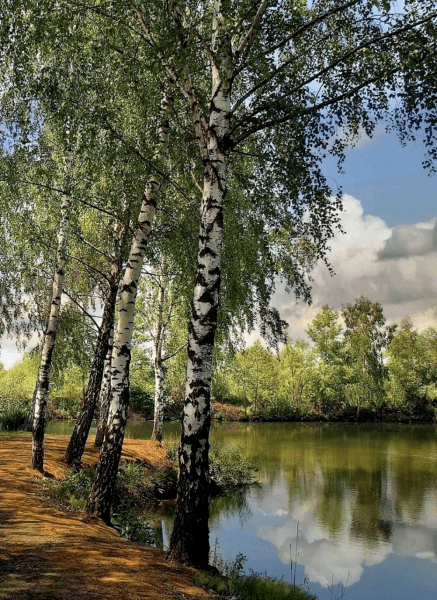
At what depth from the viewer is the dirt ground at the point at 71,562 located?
15.7 feet

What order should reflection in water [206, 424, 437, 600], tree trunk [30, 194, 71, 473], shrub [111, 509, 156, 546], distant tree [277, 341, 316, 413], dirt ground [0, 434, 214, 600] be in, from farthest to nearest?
distant tree [277, 341, 316, 413] < tree trunk [30, 194, 71, 473] < reflection in water [206, 424, 437, 600] < shrub [111, 509, 156, 546] < dirt ground [0, 434, 214, 600]

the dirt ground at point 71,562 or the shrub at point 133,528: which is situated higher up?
the dirt ground at point 71,562

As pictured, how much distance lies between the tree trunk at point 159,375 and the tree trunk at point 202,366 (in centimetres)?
1342

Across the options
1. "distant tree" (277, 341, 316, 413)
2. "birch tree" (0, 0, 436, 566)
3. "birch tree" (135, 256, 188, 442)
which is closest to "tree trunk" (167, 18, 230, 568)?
"birch tree" (0, 0, 436, 566)

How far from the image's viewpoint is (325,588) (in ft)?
30.9

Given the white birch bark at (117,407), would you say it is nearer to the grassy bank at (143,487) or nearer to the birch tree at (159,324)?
the grassy bank at (143,487)

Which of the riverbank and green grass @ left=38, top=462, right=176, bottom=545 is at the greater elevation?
the riverbank

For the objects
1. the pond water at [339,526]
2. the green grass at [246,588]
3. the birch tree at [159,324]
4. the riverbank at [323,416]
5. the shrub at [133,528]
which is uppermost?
the birch tree at [159,324]

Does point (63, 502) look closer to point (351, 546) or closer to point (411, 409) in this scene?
point (351, 546)

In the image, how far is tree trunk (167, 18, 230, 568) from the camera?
6.35 metres

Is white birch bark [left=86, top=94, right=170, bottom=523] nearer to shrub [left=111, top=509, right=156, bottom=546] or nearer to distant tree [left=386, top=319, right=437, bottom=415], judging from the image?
shrub [left=111, top=509, right=156, bottom=546]

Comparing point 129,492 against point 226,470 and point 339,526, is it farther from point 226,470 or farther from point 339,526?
point 226,470

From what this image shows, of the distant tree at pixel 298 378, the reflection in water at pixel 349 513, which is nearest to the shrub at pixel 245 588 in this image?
the reflection in water at pixel 349 513

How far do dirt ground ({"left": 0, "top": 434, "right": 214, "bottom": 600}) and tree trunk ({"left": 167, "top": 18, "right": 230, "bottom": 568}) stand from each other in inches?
15.2
